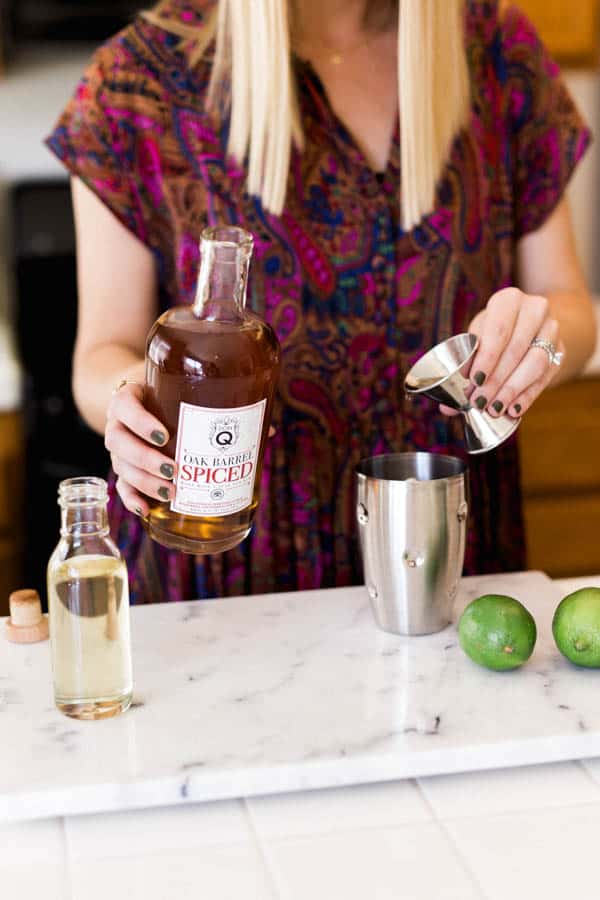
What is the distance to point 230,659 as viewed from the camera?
988 millimetres

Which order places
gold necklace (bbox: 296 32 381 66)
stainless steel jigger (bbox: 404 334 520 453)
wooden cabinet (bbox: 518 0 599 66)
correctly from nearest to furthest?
stainless steel jigger (bbox: 404 334 520 453), gold necklace (bbox: 296 32 381 66), wooden cabinet (bbox: 518 0 599 66)

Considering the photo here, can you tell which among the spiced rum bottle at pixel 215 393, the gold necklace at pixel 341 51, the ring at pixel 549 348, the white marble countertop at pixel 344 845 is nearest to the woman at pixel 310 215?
the gold necklace at pixel 341 51

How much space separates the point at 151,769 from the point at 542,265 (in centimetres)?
90

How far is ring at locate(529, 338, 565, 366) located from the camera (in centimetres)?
102

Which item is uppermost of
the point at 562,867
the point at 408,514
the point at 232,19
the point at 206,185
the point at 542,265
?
the point at 232,19

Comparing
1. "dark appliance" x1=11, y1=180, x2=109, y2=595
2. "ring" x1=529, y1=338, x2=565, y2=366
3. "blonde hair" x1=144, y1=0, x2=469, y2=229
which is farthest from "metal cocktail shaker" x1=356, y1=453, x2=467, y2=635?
"dark appliance" x1=11, y1=180, x2=109, y2=595

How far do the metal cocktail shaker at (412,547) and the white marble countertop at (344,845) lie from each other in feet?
0.69

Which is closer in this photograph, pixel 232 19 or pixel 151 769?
pixel 151 769

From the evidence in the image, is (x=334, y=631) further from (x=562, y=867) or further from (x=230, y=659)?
(x=562, y=867)

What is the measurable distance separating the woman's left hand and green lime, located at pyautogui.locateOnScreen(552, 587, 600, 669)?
171 millimetres

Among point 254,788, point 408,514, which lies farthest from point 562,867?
point 408,514

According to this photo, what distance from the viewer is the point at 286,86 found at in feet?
4.02

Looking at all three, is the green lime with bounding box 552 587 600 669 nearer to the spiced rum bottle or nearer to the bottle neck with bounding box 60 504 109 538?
the spiced rum bottle

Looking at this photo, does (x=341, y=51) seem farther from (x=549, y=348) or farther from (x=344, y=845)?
(x=344, y=845)
